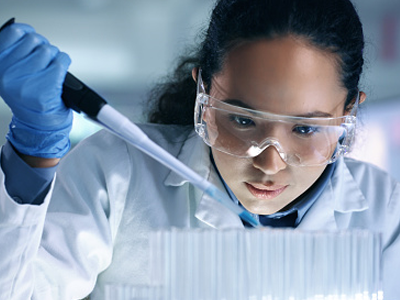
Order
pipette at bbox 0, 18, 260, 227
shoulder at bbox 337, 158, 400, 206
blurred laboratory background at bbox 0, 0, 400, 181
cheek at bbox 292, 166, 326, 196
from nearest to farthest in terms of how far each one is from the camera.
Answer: pipette at bbox 0, 18, 260, 227
cheek at bbox 292, 166, 326, 196
shoulder at bbox 337, 158, 400, 206
blurred laboratory background at bbox 0, 0, 400, 181

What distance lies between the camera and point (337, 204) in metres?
1.76

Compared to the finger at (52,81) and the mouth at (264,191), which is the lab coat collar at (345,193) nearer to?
the mouth at (264,191)

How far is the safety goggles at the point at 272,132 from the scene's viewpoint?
1.41 meters

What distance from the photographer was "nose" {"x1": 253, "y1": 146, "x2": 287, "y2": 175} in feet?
4.67

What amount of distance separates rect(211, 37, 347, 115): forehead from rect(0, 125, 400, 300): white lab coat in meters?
0.32

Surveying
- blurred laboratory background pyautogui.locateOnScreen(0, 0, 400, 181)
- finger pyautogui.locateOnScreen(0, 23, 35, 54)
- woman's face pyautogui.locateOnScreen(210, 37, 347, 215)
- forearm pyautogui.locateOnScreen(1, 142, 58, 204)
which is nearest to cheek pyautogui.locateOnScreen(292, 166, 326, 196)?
woman's face pyautogui.locateOnScreen(210, 37, 347, 215)

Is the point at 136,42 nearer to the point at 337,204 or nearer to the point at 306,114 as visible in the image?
the point at 337,204

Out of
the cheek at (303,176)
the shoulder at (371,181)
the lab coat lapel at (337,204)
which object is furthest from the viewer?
the shoulder at (371,181)

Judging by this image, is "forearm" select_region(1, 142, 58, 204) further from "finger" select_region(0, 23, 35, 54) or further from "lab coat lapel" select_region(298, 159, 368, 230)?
"lab coat lapel" select_region(298, 159, 368, 230)

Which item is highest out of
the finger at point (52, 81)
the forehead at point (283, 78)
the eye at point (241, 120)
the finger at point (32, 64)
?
the finger at point (32, 64)

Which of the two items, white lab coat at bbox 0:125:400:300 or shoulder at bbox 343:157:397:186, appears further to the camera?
shoulder at bbox 343:157:397:186

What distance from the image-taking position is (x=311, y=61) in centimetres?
143

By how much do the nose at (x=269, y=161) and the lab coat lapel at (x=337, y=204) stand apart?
0.28 meters

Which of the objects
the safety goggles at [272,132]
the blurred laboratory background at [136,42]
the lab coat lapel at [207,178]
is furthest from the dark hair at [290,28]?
the blurred laboratory background at [136,42]
